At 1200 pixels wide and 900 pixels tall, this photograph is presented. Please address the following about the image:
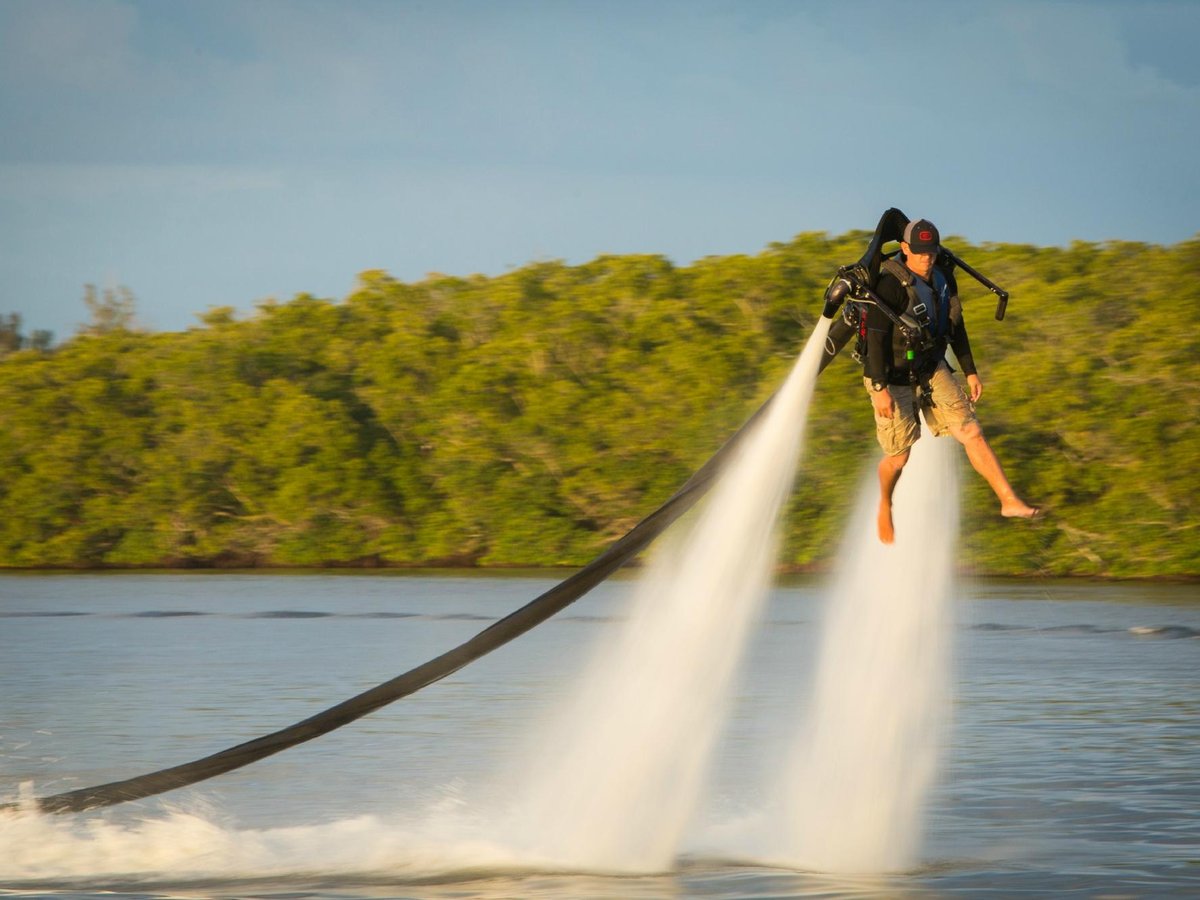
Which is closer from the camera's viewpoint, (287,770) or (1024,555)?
(287,770)

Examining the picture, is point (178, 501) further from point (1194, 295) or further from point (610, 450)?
point (1194, 295)

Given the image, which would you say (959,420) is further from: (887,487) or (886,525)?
(886,525)

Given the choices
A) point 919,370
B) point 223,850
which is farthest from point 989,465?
point 223,850

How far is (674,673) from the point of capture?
424 inches

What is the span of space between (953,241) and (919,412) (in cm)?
4405

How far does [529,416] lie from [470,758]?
3678 centimetres

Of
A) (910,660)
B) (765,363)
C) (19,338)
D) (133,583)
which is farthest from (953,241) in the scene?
(19,338)

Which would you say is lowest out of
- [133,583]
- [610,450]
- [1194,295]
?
[133,583]

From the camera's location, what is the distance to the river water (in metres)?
11.8

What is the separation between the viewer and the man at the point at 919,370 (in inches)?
353

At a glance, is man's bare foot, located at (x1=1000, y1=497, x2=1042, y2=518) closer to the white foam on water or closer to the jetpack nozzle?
the jetpack nozzle

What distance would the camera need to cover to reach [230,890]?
11.4 meters

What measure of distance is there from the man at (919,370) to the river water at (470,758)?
10.5ft

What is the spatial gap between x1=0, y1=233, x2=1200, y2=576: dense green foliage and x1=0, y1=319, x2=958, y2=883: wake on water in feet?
107
